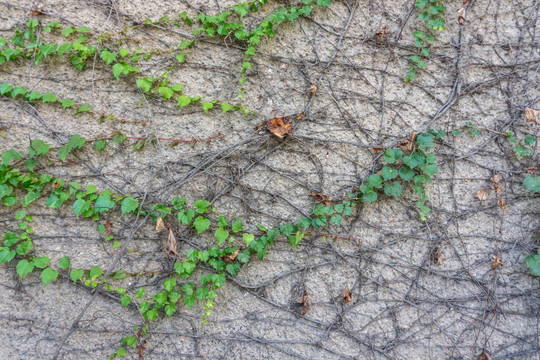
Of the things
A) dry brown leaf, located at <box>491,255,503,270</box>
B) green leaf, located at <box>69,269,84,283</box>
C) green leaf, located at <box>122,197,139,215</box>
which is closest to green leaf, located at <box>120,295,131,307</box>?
green leaf, located at <box>69,269,84,283</box>

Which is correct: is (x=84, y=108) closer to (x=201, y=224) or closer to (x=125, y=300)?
(x=201, y=224)

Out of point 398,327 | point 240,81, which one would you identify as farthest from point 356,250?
point 240,81

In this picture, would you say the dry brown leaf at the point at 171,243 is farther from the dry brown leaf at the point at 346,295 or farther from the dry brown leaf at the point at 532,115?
the dry brown leaf at the point at 532,115

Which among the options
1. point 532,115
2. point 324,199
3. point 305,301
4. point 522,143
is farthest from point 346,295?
point 532,115

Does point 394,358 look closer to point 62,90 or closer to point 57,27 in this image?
point 62,90

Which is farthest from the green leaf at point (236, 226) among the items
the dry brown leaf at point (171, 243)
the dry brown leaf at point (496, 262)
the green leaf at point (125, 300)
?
the dry brown leaf at point (496, 262)

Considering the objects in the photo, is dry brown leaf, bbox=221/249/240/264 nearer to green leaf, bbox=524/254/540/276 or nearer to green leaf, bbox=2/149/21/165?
green leaf, bbox=2/149/21/165

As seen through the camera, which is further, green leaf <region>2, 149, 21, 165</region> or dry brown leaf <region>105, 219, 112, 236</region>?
dry brown leaf <region>105, 219, 112, 236</region>
